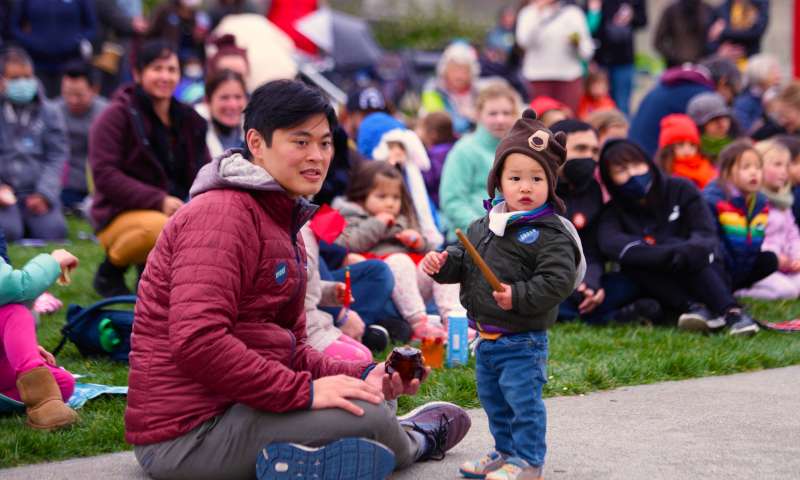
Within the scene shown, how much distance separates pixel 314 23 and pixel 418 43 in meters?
9.71

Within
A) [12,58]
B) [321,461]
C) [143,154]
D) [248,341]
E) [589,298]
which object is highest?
[12,58]

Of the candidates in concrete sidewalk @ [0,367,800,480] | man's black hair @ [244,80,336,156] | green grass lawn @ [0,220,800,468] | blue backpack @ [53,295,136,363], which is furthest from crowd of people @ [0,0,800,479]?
blue backpack @ [53,295,136,363]

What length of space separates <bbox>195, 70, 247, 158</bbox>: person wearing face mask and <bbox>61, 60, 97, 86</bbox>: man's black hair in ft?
13.1

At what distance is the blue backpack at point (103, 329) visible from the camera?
597 centimetres

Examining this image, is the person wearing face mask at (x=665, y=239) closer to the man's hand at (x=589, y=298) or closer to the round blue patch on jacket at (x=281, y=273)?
the man's hand at (x=589, y=298)

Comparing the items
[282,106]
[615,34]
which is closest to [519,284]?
[282,106]

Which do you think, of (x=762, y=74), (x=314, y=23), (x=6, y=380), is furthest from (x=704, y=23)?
(x=6, y=380)

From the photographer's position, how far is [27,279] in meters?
4.88

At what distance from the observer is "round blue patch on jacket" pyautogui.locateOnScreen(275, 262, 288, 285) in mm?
3953

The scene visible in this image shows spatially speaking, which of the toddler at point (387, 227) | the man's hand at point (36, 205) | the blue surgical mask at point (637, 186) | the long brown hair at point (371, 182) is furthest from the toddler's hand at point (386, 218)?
the man's hand at point (36, 205)

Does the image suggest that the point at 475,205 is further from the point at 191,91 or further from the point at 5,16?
the point at 5,16

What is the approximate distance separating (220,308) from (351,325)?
8.39 ft

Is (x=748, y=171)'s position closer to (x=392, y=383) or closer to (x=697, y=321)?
(x=697, y=321)

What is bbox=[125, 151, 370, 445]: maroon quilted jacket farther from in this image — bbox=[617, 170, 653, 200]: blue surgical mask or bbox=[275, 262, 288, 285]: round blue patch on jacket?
bbox=[617, 170, 653, 200]: blue surgical mask
